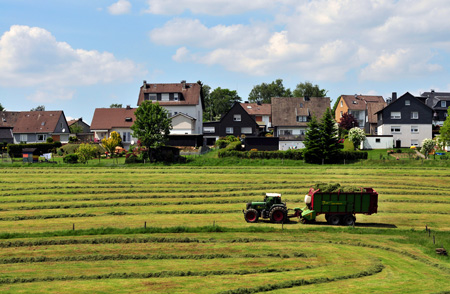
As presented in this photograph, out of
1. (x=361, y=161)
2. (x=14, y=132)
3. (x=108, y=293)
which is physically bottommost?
(x=108, y=293)

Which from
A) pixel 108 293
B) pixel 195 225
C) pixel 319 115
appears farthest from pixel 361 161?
pixel 108 293

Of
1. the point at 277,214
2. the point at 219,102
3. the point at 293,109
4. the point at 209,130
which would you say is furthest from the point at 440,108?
the point at 277,214

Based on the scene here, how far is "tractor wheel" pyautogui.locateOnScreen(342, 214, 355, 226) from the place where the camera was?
107 ft

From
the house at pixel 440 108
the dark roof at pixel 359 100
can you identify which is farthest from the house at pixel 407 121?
the house at pixel 440 108

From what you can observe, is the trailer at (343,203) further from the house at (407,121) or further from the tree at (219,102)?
the tree at (219,102)

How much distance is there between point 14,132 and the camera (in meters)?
91.3

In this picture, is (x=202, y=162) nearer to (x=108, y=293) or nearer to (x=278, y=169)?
(x=278, y=169)

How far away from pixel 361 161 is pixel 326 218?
30571 millimetres

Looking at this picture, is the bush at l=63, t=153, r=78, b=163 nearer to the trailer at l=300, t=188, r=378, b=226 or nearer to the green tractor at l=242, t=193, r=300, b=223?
the green tractor at l=242, t=193, r=300, b=223

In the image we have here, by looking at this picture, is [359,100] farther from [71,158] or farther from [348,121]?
[71,158]

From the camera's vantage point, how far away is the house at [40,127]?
9156 cm

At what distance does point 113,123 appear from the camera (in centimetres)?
8744

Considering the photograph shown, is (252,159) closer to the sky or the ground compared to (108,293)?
closer to the sky

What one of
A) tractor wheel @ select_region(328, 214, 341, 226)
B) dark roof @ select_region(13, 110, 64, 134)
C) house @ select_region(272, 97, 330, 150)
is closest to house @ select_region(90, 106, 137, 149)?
dark roof @ select_region(13, 110, 64, 134)
